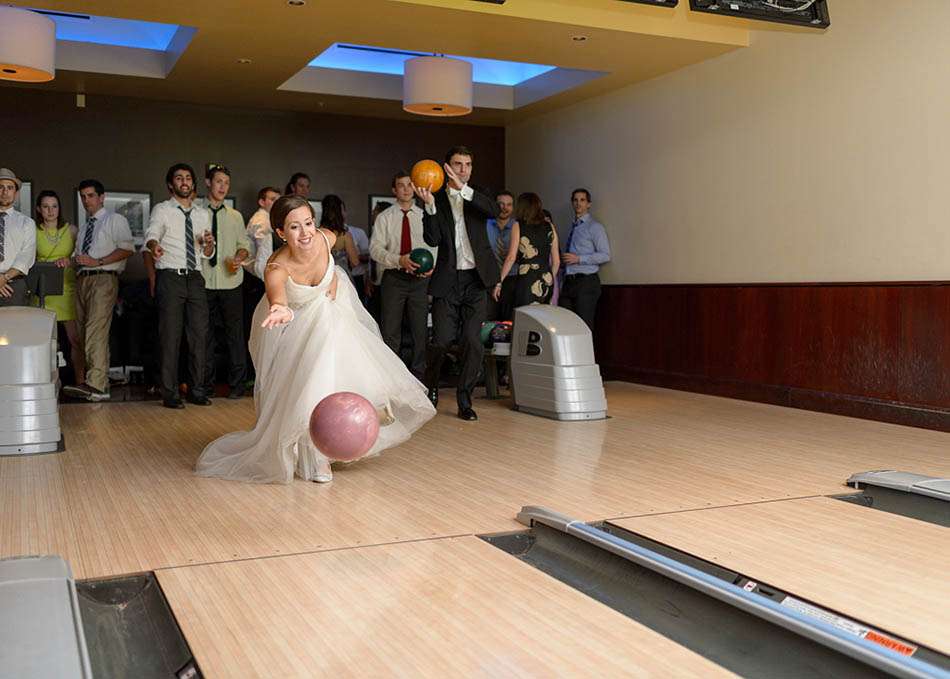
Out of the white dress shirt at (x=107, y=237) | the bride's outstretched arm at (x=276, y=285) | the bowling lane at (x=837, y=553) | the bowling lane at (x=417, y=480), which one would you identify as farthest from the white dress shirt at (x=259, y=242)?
the bowling lane at (x=837, y=553)

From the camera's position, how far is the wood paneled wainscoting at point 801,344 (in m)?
5.58

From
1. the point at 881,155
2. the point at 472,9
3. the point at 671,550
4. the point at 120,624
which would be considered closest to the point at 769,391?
the point at 881,155

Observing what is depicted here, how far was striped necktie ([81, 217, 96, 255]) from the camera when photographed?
6844 millimetres

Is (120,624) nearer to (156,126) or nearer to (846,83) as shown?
(846,83)

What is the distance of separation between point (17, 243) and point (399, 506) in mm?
3854

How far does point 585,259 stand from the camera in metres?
8.26

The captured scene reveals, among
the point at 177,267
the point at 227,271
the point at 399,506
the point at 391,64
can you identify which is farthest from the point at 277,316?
the point at 391,64

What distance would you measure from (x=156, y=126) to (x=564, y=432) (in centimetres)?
514

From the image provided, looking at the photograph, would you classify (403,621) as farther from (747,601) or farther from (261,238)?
(261,238)

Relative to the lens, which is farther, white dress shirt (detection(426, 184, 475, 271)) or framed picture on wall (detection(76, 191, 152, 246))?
framed picture on wall (detection(76, 191, 152, 246))

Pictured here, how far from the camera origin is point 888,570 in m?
2.83

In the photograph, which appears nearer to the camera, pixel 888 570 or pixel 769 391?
pixel 888 570

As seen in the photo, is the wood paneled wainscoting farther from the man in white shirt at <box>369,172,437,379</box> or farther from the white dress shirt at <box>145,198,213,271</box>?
the white dress shirt at <box>145,198,213,271</box>

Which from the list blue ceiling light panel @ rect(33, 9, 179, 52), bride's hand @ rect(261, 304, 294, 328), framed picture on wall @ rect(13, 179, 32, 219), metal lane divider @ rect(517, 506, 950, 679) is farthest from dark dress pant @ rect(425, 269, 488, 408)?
framed picture on wall @ rect(13, 179, 32, 219)
